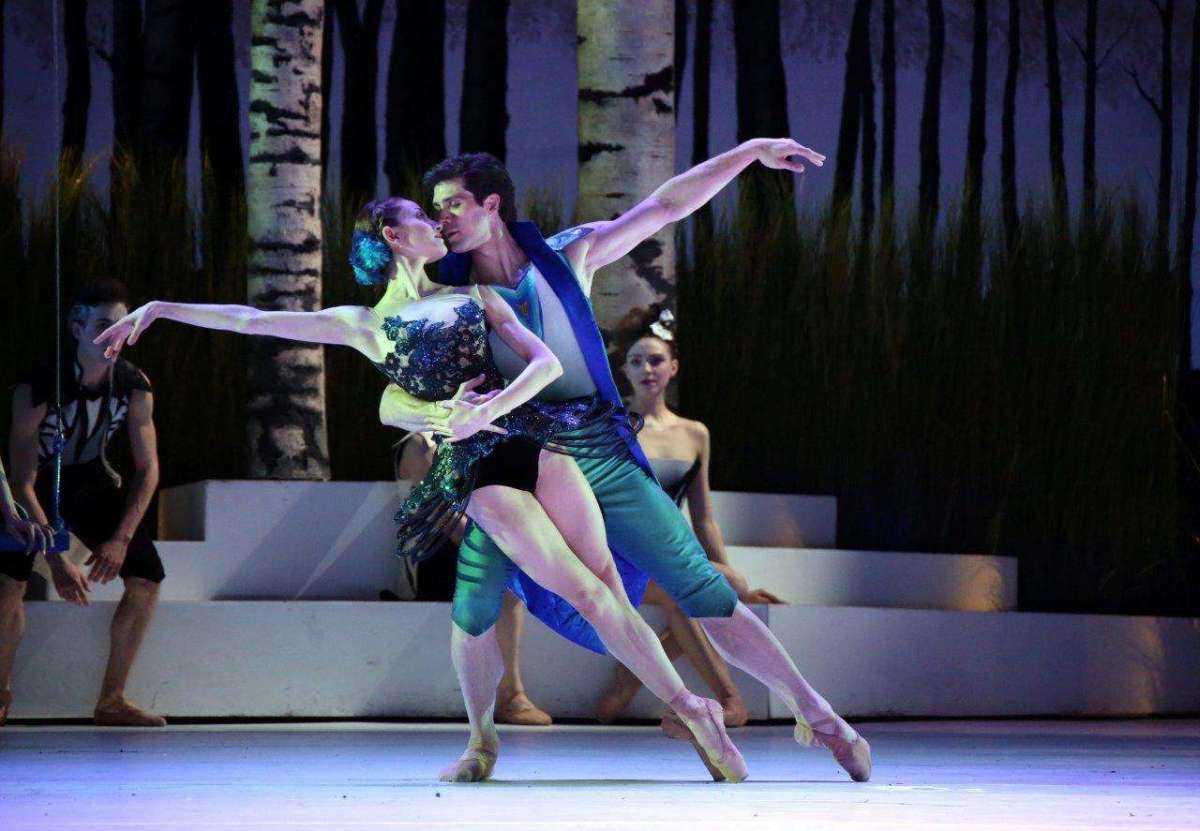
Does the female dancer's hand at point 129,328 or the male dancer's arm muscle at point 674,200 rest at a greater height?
the male dancer's arm muscle at point 674,200

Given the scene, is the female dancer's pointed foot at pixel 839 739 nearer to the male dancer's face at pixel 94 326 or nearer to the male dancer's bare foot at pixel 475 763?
the male dancer's bare foot at pixel 475 763

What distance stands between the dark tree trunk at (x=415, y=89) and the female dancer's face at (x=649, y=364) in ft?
19.8

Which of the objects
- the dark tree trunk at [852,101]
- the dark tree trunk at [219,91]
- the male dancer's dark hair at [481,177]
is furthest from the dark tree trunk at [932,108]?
the male dancer's dark hair at [481,177]

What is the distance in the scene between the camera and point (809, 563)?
27.3 feet

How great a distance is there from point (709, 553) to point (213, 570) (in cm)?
182

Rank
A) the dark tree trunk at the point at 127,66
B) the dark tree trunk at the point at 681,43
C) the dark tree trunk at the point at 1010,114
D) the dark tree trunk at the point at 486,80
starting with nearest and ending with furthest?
the dark tree trunk at the point at 127,66
the dark tree trunk at the point at 1010,114
the dark tree trunk at the point at 486,80
the dark tree trunk at the point at 681,43

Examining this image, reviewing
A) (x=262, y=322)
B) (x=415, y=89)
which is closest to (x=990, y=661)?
(x=262, y=322)

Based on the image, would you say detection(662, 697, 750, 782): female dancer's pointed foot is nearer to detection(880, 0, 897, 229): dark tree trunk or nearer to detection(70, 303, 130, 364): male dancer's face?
detection(70, 303, 130, 364): male dancer's face

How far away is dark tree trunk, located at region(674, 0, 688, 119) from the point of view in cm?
1399

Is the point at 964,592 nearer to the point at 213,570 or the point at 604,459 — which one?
the point at 213,570

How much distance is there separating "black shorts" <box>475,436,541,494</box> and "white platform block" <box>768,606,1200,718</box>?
119 inches

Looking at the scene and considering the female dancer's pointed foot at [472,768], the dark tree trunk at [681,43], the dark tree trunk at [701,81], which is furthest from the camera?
the dark tree trunk at [681,43]

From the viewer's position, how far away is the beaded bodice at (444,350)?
16.2 ft

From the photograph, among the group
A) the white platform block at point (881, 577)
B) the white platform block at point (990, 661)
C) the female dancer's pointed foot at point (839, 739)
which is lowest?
the white platform block at point (990, 661)
